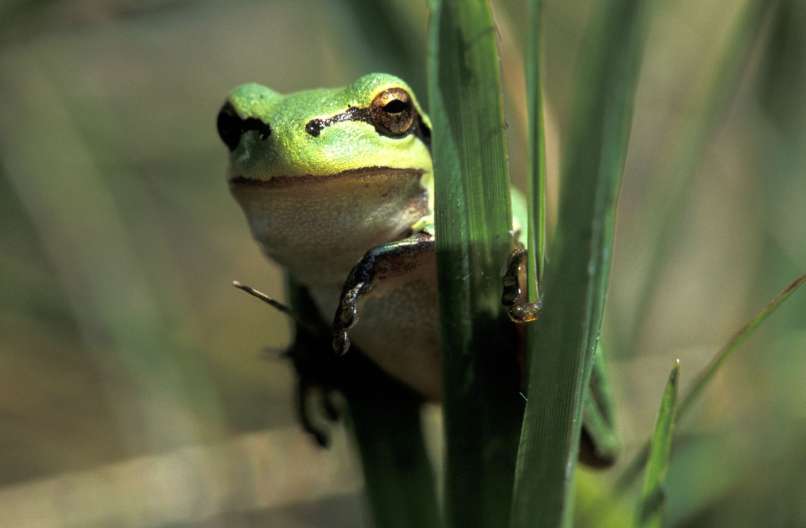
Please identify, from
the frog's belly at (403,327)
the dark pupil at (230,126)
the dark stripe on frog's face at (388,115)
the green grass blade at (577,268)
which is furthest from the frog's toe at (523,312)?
the dark pupil at (230,126)

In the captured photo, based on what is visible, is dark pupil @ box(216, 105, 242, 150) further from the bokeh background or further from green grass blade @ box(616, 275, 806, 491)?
green grass blade @ box(616, 275, 806, 491)

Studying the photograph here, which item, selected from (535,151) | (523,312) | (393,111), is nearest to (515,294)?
(523,312)

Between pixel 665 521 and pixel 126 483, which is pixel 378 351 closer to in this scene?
pixel 665 521

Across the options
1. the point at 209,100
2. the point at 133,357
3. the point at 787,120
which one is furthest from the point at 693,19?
the point at 133,357

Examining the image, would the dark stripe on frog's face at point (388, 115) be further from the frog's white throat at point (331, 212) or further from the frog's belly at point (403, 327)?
the frog's belly at point (403, 327)

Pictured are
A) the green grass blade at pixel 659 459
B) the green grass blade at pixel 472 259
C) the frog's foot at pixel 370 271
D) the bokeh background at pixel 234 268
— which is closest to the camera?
the green grass blade at pixel 472 259

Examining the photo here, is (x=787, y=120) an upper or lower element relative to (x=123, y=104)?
lower
